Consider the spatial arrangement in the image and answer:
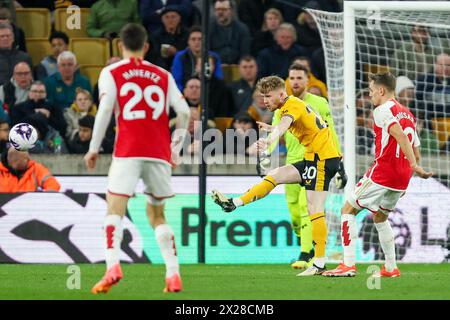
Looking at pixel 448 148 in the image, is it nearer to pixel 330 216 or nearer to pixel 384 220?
pixel 330 216

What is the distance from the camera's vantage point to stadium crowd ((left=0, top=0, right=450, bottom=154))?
15969 mm

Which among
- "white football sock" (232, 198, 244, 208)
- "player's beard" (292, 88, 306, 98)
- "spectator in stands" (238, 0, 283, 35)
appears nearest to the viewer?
"white football sock" (232, 198, 244, 208)

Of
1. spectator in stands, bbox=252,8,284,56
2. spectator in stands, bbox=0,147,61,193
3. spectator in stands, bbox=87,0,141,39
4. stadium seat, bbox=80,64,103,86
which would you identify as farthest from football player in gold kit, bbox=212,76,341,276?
spectator in stands, bbox=87,0,141,39

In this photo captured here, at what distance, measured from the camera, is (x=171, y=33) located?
58.6 feet

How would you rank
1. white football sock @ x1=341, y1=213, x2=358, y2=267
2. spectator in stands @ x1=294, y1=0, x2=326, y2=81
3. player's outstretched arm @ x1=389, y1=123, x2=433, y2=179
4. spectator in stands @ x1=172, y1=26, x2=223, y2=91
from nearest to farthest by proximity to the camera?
player's outstretched arm @ x1=389, y1=123, x2=433, y2=179
white football sock @ x1=341, y1=213, x2=358, y2=267
spectator in stands @ x1=172, y1=26, x2=223, y2=91
spectator in stands @ x1=294, y1=0, x2=326, y2=81

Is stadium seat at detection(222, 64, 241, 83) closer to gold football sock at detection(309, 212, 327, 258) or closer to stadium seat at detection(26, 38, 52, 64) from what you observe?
stadium seat at detection(26, 38, 52, 64)

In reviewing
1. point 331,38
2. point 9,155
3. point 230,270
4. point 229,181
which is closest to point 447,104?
point 331,38

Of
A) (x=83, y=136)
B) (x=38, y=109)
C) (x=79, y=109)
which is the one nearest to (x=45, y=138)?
(x=38, y=109)

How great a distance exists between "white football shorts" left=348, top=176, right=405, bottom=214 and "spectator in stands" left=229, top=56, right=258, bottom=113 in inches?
247

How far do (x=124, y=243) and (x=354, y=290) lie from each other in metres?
5.43

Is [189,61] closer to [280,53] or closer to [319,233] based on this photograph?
[280,53]

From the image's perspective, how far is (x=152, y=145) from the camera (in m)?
8.98

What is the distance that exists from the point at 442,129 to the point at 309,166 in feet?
15.9

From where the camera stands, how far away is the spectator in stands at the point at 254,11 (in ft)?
61.5
